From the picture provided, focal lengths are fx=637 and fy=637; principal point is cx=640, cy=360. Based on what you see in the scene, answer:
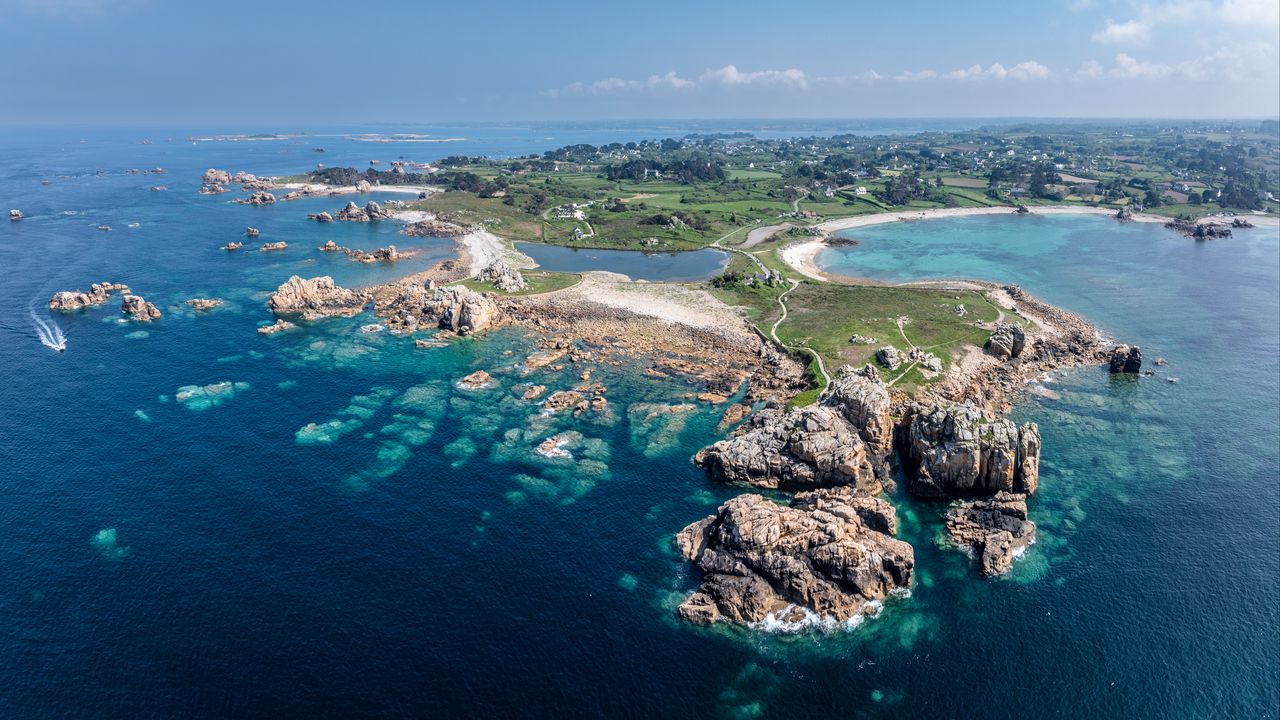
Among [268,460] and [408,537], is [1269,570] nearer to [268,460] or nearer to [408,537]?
[408,537]

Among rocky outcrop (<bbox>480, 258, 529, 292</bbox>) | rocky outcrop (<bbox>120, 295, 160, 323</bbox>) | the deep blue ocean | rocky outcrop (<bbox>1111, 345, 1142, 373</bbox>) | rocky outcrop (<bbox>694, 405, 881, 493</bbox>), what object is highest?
rocky outcrop (<bbox>480, 258, 529, 292</bbox>)

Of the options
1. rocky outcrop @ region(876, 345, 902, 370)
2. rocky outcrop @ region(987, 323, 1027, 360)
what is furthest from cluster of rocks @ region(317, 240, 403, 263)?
rocky outcrop @ region(987, 323, 1027, 360)

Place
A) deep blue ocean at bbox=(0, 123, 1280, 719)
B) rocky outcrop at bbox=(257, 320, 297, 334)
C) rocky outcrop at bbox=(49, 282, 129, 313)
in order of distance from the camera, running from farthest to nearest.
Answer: rocky outcrop at bbox=(49, 282, 129, 313), rocky outcrop at bbox=(257, 320, 297, 334), deep blue ocean at bbox=(0, 123, 1280, 719)

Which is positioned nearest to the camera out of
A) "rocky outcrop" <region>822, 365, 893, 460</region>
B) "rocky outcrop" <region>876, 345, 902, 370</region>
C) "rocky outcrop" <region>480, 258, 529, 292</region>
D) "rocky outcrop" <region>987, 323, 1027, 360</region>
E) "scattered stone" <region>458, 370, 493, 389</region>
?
"rocky outcrop" <region>822, 365, 893, 460</region>

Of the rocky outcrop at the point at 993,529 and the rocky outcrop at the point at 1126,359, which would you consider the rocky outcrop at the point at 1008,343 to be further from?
the rocky outcrop at the point at 993,529

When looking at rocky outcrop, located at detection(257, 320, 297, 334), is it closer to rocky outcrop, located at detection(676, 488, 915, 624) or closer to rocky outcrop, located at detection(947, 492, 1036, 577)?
rocky outcrop, located at detection(676, 488, 915, 624)

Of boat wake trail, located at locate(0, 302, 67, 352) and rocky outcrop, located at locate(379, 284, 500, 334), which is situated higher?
rocky outcrop, located at locate(379, 284, 500, 334)

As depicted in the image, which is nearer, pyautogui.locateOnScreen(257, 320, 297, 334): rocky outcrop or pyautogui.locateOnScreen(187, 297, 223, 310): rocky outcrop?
pyautogui.locateOnScreen(257, 320, 297, 334): rocky outcrop

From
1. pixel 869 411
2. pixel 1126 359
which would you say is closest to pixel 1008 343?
pixel 1126 359
